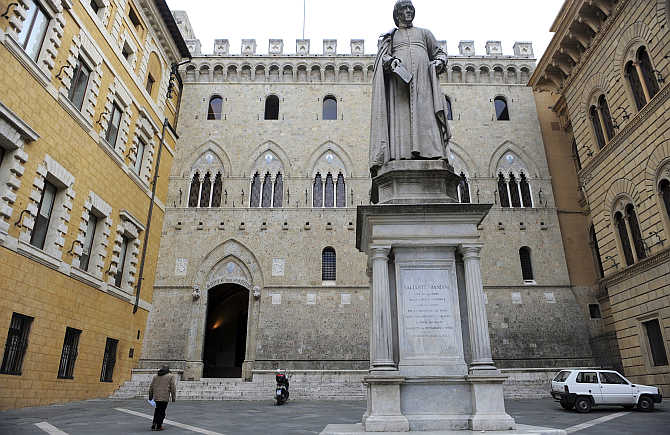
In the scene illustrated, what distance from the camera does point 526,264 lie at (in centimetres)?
2020

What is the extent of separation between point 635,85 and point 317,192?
12710mm

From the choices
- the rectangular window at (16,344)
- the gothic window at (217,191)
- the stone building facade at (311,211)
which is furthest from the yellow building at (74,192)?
the gothic window at (217,191)

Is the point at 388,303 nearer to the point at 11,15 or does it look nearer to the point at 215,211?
the point at 11,15

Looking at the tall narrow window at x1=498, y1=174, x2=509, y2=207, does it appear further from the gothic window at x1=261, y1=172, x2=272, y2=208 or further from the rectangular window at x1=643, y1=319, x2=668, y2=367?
the gothic window at x1=261, y1=172, x2=272, y2=208

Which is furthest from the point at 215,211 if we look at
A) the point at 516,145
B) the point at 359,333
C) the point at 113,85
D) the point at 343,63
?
the point at 516,145

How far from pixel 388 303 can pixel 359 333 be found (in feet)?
44.7

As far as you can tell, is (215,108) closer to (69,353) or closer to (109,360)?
(109,360)

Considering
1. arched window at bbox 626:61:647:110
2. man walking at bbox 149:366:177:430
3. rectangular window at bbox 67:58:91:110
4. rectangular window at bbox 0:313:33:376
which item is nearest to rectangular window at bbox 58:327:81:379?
rectangular window at bbox 0:313:33:376

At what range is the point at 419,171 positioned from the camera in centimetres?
639

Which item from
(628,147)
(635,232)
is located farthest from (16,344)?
(628,147)

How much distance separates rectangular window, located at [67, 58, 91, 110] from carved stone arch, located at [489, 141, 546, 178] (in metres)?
16.9

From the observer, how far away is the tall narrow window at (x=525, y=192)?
21.2 metres

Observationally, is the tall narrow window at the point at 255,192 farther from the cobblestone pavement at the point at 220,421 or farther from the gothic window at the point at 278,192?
the cobblestone pavement at the point at 220,421

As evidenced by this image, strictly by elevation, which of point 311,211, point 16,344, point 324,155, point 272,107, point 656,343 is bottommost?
point 16,344
